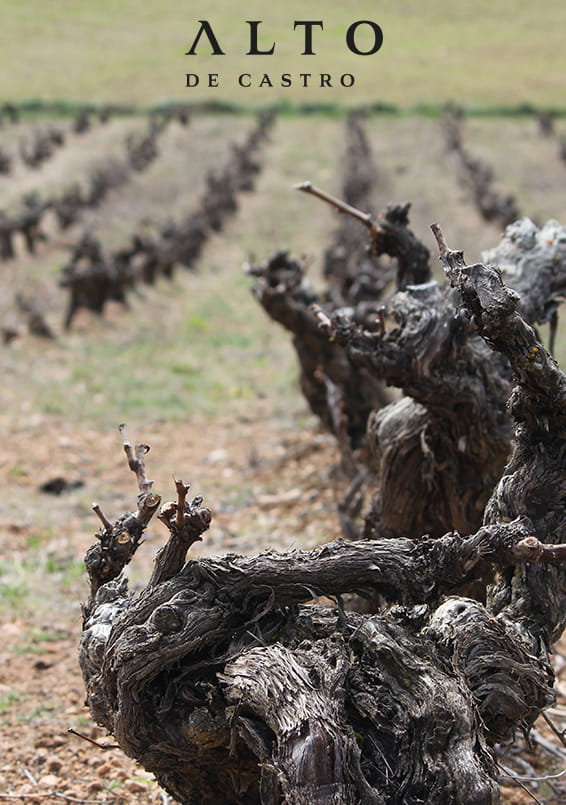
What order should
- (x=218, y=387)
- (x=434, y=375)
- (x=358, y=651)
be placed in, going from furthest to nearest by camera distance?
(x=218, y=387) → (x=434, y=375) → (x=358, y=651)

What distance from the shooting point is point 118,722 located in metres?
2.34

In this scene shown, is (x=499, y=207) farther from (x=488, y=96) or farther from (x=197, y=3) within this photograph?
(x=197, y=3)

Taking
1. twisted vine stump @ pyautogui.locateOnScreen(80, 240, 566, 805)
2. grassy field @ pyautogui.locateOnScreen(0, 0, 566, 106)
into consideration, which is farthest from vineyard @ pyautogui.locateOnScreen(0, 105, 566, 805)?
grassy field @ pyautogui.locateOnScreen(0, 0, 566, 106)

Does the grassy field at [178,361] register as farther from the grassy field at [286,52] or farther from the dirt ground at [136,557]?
the grassy field at [286,52]

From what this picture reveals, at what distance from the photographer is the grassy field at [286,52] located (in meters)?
44.0

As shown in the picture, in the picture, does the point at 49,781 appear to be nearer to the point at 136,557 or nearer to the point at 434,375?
the point at 434,375

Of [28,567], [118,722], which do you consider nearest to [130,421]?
[28,567]

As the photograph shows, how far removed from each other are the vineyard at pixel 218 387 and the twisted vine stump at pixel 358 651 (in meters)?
0.24

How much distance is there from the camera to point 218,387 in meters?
9.95

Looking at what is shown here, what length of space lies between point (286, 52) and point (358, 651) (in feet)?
170

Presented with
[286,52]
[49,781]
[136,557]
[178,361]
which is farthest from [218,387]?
[286,52]

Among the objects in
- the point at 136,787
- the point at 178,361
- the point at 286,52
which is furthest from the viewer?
the point at 286,52

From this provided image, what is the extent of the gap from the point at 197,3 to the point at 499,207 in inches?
1482

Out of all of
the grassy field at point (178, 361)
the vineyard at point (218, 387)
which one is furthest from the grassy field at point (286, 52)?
the vineyard at point (218, 387)
